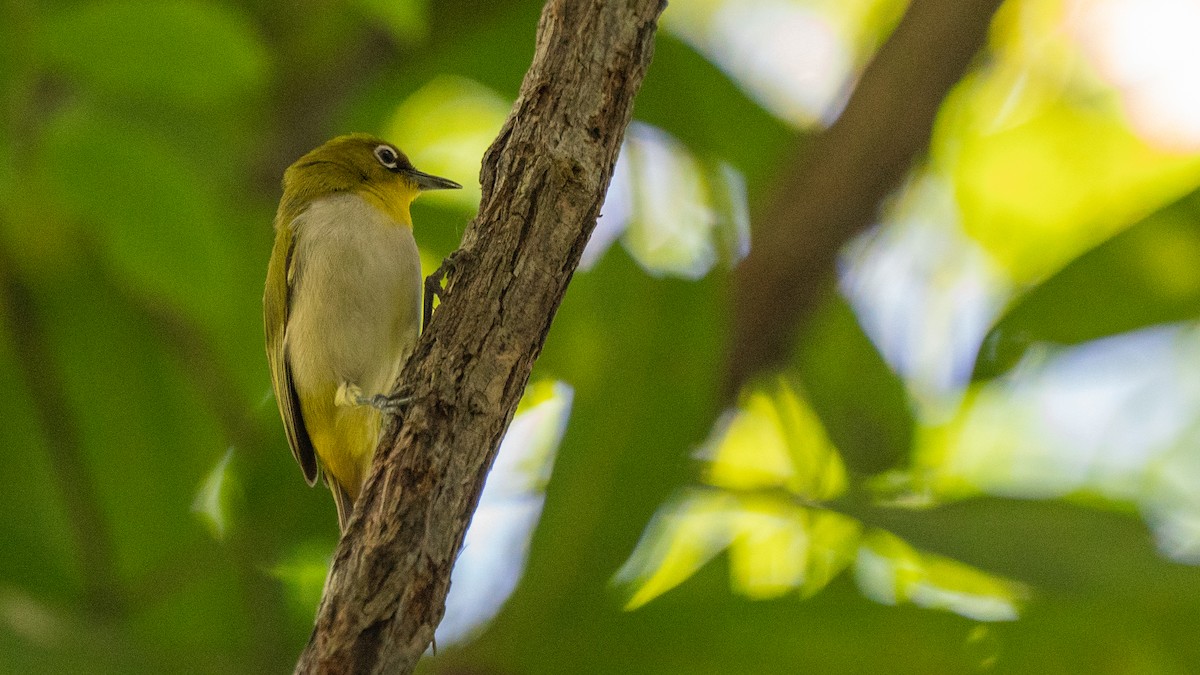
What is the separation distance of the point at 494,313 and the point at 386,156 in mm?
2043

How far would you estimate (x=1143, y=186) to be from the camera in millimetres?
3562

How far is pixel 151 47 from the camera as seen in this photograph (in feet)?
7.52

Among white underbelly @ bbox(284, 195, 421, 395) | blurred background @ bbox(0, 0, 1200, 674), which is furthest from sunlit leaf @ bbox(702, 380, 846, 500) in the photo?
white underbelly @ bbox(284, 195, 421, 395)

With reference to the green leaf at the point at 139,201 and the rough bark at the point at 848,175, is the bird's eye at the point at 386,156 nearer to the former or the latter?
the rough bark at the point at 848,175

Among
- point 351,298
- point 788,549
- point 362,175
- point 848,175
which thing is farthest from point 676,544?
point 362,175

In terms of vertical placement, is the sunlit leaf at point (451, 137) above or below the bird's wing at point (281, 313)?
above

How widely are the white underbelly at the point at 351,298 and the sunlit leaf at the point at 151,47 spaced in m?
1.29

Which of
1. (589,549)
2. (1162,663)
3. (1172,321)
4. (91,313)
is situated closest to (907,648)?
(1162,663)

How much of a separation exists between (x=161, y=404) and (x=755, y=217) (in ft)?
5.31

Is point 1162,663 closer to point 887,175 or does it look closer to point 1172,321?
point 1172,321

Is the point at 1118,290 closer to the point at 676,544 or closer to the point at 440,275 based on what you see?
the point at 676,544

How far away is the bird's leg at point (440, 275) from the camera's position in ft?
6.76

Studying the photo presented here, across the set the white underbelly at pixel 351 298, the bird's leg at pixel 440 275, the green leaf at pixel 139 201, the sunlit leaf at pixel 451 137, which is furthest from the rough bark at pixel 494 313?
the sunlit leaf at pixel 451 137

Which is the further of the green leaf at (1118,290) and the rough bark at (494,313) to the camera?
the green leaf at (1118,290)
